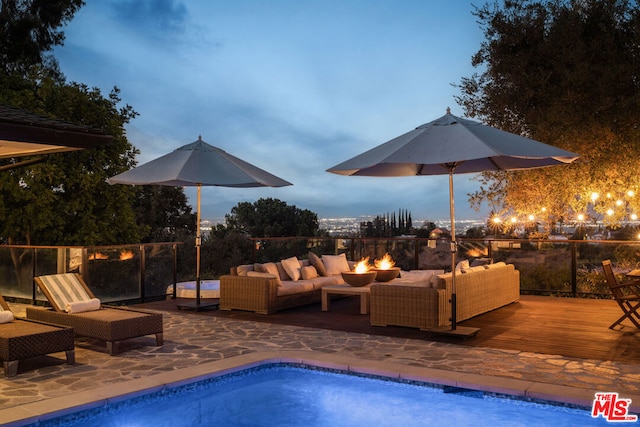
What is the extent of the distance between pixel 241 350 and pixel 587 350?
378 centimetres

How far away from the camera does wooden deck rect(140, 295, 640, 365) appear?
6801 mm

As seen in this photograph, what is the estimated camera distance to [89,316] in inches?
271

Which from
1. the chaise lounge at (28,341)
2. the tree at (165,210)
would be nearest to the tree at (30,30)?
the tree at (165,210)

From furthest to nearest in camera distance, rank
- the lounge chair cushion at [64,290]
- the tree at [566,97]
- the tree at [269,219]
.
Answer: the tree at [269,219], the tree at [566,97], the lounge chair cushion at [64,290]

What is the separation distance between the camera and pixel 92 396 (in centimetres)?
489

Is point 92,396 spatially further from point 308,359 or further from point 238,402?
point 308,359

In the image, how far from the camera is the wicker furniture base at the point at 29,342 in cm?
567

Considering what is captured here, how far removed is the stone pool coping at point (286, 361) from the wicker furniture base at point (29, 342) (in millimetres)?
1072

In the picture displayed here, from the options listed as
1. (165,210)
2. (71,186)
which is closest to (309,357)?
(71,186)

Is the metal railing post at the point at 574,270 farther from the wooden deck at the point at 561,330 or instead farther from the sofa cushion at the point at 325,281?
the sofa cushion at the point at 325,281

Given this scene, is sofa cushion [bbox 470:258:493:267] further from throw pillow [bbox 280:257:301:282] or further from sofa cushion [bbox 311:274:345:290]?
throw pillow [bbox 280:257:301:282]

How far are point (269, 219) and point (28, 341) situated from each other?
24577 mm

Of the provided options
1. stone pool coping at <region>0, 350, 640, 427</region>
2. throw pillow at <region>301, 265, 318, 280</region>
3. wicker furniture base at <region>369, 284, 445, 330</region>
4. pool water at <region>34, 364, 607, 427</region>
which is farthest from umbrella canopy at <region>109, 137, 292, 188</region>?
pool water at <region>34, 364, 607, 427</region>

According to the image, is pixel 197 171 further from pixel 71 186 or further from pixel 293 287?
pixel 71 186
